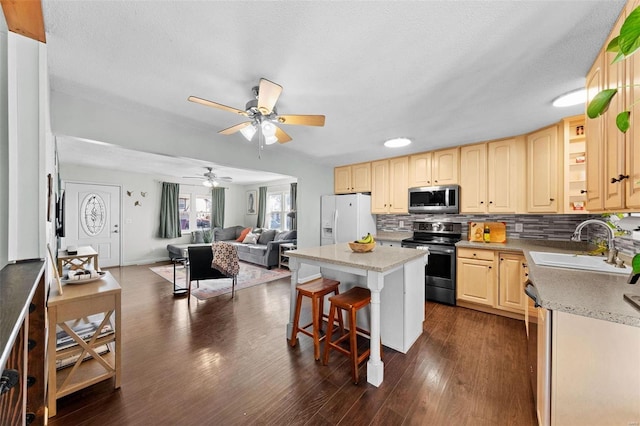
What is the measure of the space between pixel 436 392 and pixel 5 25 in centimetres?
318

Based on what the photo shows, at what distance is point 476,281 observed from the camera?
3.14 metres

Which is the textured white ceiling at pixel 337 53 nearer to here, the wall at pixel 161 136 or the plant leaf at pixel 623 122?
the wall at pixel 161 136

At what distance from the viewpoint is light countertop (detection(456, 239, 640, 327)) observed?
3.32 ft

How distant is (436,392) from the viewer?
5.83 ft

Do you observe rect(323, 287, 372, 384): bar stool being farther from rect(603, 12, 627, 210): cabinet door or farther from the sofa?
the sofa

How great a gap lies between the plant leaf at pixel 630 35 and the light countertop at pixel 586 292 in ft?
3.12

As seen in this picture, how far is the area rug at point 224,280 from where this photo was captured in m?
4.02

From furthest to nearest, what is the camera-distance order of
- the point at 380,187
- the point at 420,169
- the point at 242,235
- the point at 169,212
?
the point at 242,235 → the point at 169,212 → the point at 380,187 → the point at 420,169

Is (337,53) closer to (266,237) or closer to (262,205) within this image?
(266,237)

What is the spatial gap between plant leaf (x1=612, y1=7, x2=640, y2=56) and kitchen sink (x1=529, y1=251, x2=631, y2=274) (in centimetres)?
158

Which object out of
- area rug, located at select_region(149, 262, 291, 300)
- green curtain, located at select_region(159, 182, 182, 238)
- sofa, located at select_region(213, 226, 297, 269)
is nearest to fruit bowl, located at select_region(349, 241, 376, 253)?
area rug, located at select_region(149, 262, 291, 300)

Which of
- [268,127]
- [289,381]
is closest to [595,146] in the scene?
[268,127]

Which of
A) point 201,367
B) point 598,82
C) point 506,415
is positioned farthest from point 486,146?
point 201,367

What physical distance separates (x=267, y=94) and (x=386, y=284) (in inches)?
72.8
